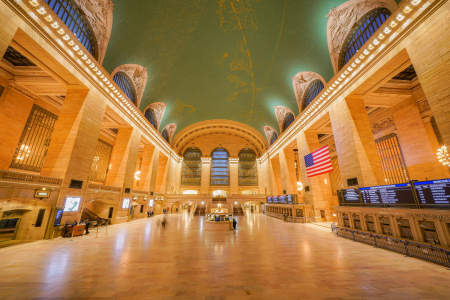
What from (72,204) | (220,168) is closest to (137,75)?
(72,204)

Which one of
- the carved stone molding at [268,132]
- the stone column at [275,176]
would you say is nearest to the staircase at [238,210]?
the stone column at [275,176]

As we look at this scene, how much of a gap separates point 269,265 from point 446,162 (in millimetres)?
11858

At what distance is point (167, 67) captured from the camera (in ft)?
50.5

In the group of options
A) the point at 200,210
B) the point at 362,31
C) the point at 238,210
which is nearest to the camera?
the point at 362,31

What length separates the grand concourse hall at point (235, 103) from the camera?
4023mm

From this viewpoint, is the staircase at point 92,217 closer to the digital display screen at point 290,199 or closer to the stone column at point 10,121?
the stone column at point 10,121

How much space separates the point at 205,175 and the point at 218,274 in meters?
29.7

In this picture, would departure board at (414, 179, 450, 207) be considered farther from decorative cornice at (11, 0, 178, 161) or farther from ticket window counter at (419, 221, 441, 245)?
decorative cornice at (11, 0, 178, 161)

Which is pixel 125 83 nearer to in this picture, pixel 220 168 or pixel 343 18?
pixel 343 18

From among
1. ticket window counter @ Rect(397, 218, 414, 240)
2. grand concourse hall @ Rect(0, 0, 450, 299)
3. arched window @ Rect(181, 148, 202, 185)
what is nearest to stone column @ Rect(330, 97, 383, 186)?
grand concourse hall @ Rect(0, 0, 450, 299)

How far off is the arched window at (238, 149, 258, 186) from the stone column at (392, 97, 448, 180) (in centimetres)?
2413

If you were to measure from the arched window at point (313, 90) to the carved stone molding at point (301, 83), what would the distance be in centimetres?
28

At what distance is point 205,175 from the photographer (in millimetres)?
33281

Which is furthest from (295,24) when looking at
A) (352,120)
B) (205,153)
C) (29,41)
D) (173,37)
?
(205,153)
